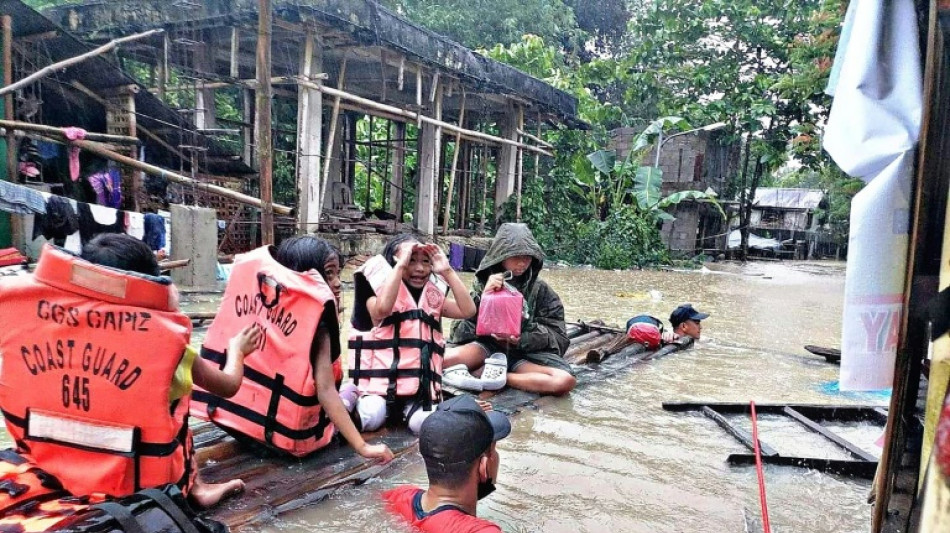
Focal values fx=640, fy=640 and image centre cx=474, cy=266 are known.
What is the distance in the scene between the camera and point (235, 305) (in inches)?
114

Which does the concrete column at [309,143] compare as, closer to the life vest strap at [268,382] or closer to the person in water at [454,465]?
the life vest strap at [268,382]

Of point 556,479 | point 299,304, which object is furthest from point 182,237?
point 556,479

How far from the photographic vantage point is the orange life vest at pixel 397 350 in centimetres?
348

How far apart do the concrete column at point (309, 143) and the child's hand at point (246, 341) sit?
7.36 m

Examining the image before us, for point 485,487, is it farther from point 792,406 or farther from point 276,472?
point 792,406

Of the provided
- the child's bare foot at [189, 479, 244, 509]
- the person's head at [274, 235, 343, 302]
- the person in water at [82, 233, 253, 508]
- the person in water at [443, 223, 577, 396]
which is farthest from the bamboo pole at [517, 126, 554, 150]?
the child's bare foot at [189, 479, 244, 509]

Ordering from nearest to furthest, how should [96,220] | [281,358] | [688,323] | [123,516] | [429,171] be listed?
[123,516] < [281,358] < [688,323] < [96,220] < [429,171]

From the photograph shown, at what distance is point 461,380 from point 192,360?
245 cm

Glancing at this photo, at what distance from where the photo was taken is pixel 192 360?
2.11 metres

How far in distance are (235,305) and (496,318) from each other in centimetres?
184

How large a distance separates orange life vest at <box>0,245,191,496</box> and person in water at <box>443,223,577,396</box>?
100 inches

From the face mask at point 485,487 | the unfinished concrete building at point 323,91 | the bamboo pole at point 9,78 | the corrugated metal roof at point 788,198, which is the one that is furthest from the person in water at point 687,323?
the corrugated metal roof at point 788,198

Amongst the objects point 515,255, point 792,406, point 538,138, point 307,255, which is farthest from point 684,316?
point 538,138

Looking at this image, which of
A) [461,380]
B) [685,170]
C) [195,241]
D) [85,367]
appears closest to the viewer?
[85,367]
